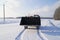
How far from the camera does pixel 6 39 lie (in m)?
6.62

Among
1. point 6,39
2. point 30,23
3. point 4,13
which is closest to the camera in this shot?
point 6,39

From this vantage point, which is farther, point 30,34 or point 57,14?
point 57,14

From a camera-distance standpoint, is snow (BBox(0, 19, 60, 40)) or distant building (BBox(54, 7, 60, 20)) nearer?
snow (BBox(0, 19, 60, 40))

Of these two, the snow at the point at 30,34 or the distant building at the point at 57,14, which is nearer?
the snow at the point at 30,34

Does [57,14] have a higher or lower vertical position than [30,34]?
higher

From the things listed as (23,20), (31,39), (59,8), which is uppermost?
(59,8)

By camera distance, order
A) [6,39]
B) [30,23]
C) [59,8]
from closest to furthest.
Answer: [6,39]
[30,23]
[59,8]

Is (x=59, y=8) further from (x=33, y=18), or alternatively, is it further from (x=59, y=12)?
(x=33, y=18)

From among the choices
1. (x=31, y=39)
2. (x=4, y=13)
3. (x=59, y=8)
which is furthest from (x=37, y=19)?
(x=59, y=8)

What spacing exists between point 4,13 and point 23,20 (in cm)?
1080

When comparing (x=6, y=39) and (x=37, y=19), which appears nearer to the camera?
(x=6, y=39)

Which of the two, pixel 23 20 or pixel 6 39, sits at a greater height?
pixel 23 20

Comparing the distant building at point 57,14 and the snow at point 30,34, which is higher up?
the distant building at point 57,14

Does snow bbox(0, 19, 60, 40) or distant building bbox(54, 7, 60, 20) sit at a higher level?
distant building bbox(54, 7, 60, 20)
